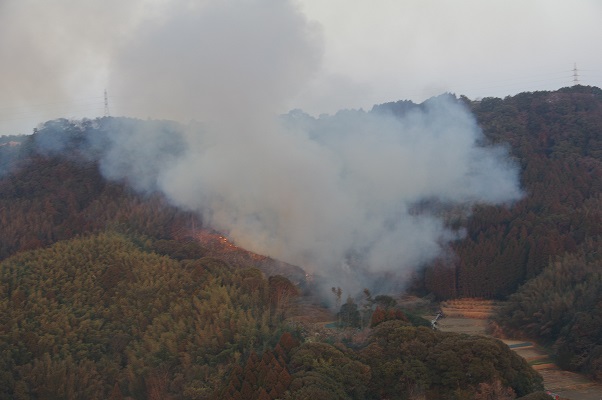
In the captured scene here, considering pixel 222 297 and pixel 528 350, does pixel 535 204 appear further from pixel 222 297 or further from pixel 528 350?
pixel 222 297

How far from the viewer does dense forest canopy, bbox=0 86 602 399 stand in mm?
21969

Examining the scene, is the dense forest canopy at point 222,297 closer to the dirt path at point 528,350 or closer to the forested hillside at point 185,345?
the forested hillside at point 185,345

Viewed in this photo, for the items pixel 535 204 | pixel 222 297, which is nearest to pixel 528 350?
pixel 222 297

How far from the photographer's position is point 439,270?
37.4 m

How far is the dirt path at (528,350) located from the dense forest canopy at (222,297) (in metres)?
0.62

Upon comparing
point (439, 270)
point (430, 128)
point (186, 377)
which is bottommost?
point (186, 377)

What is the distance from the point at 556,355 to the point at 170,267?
15737 mm

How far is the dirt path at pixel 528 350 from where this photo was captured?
83.0 ft

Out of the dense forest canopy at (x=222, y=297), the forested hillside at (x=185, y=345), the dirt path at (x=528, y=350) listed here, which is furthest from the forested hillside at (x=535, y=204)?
the forested hillside at (x=185, y=345)

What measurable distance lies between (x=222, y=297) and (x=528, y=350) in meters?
12.6

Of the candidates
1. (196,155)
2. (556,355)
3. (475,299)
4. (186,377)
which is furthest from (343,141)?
(186,377)

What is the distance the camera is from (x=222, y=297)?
90.8 ft

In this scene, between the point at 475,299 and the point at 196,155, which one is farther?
the point at 196,155

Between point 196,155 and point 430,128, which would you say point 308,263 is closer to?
point 196,155
